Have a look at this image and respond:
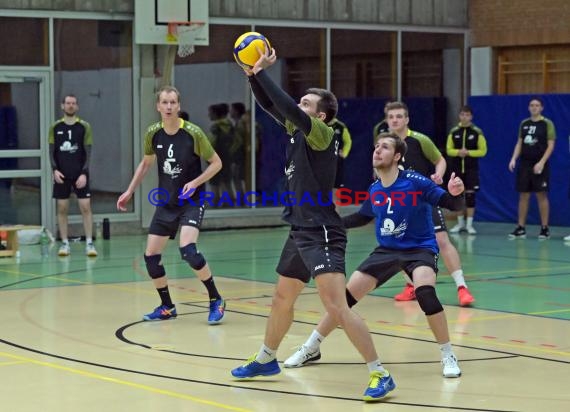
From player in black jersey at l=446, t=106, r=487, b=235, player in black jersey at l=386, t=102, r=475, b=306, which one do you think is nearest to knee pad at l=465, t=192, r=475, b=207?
player in black jersey at l=446, t=106, r=487, b=235

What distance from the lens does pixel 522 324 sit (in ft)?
36.1

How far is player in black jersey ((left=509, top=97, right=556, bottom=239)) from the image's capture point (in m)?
20.3

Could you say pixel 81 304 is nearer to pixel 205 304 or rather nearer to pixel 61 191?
pixel 205 304

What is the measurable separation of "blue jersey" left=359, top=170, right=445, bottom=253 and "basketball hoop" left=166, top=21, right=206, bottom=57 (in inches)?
502

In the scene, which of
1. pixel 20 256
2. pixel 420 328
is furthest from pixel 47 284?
pixel 420 328

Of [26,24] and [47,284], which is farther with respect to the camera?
[26,24]

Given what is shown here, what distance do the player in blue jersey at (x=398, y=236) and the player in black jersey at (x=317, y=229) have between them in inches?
19.8

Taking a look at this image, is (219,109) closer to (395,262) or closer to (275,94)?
(395,262)

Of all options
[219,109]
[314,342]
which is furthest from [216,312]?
[219,109]

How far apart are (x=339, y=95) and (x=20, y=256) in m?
8.69

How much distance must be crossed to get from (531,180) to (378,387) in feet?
44.4

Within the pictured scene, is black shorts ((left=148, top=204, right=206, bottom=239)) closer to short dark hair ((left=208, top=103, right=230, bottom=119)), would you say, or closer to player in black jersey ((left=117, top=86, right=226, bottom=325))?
player in black jersey ((left=117, top=86, right=226, bottom=325))

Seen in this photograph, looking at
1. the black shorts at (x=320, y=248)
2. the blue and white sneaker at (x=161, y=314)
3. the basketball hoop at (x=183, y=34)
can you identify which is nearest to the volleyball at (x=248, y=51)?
the black shorts at (x=320, y=248)

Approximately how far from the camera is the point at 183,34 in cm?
2112
